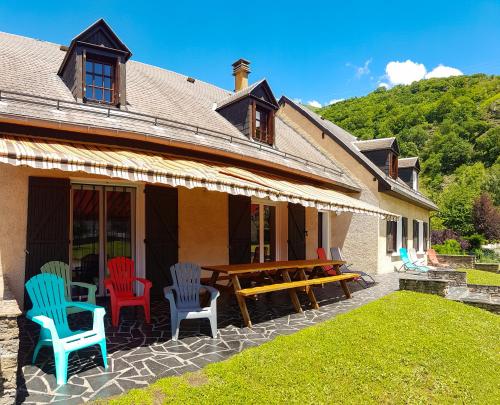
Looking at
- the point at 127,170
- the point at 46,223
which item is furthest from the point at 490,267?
the point at 46,223

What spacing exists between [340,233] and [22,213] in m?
14.1

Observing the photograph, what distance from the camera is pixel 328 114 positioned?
4212 centimetres

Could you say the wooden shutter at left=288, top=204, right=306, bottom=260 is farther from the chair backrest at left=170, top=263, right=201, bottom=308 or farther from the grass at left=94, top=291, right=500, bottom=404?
the chair backrest at left=170, top=263, right=201, bottom=308

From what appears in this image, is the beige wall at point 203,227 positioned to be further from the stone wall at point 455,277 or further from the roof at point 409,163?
the roof at point 409,163

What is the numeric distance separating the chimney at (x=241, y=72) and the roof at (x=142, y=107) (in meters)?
2.10

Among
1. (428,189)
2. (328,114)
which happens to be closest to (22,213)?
(328,114)

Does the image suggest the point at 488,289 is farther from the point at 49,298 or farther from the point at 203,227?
the point at 49,298

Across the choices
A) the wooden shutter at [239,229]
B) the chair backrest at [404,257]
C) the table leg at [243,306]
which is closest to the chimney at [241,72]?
the wooden shutter at [239,229]

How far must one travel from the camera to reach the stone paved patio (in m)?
4.77

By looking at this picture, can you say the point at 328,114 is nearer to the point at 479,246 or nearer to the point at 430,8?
the point at 479,246

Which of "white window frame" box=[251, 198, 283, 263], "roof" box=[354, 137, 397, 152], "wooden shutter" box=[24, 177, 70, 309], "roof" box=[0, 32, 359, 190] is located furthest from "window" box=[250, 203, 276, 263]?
"roof" box=[354, 137, 397, 152]

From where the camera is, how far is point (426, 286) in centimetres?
A: 1199

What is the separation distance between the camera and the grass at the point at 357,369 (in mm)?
4816

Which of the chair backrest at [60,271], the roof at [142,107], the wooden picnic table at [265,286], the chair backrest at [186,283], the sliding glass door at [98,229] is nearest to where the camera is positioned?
the chair backrest at [186,283]
